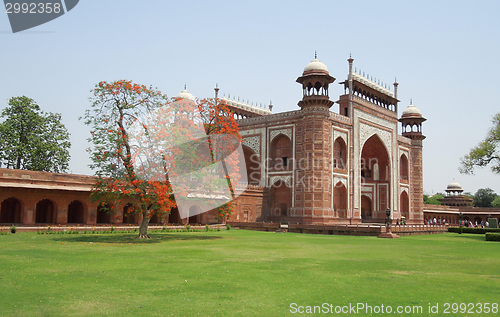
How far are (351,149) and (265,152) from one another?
686 cm

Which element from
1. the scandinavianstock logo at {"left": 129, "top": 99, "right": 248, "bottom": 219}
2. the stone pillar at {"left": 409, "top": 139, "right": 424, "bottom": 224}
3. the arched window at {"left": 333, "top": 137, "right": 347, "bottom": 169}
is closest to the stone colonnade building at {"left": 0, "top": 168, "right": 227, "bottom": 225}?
the scandinavianstock logo at {"left": 129, "top": 99, "right": 248, "bottom": 219}

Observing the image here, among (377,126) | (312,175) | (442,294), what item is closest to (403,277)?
(442,294)

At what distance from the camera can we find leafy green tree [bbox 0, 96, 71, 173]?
2648 cm

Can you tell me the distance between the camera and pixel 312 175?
101 ft

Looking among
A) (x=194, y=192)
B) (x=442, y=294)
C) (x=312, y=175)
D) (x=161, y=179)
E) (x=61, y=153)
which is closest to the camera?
(x=442, y=294)

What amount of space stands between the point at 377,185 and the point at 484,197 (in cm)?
4941

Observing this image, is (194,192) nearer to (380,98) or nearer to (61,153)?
(61,153)

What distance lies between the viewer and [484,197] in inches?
3068

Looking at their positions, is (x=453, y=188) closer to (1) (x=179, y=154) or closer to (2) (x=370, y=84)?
(2) (x=370, y=84)

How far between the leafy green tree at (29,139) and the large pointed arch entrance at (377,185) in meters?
25.3

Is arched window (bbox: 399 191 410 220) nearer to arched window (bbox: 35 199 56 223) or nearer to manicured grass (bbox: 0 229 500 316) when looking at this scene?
arched window (bbox: 35 199 56 223)

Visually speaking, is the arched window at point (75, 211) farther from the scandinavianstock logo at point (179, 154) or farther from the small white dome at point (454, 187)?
the small white dome at point (454, 187)

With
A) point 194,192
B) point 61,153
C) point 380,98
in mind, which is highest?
point 380,98

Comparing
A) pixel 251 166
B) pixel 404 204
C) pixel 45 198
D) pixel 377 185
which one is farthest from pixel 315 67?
pixel 45 198
